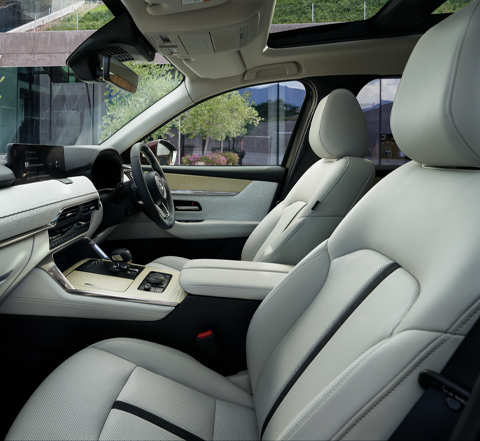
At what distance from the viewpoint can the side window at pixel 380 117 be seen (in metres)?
2.30

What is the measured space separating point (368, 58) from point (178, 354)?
187cm

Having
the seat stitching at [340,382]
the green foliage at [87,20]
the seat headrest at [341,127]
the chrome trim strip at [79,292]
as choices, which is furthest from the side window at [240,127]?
the seat stitching at [340,382]

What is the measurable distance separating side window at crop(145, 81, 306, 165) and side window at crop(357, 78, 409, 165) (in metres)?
0.41

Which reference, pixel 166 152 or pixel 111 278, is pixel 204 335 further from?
pixel 166 152

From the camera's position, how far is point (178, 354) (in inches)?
41.0

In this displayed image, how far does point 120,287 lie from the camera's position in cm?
127

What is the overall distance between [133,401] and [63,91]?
2.17 metres

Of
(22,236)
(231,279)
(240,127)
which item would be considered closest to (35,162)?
(22,236)

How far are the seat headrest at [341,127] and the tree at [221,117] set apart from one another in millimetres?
1105

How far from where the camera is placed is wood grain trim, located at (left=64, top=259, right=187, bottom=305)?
1.18 metres

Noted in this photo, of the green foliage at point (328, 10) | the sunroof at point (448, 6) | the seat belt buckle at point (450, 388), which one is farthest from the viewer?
the green foliage at point (328, 10)

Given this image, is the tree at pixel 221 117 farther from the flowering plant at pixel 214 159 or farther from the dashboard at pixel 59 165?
the dashboard at pixel 59 165

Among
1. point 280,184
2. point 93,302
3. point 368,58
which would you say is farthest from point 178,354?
point 368,58

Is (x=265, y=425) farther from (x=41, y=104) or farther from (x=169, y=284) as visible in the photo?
(x=41, y=104)
